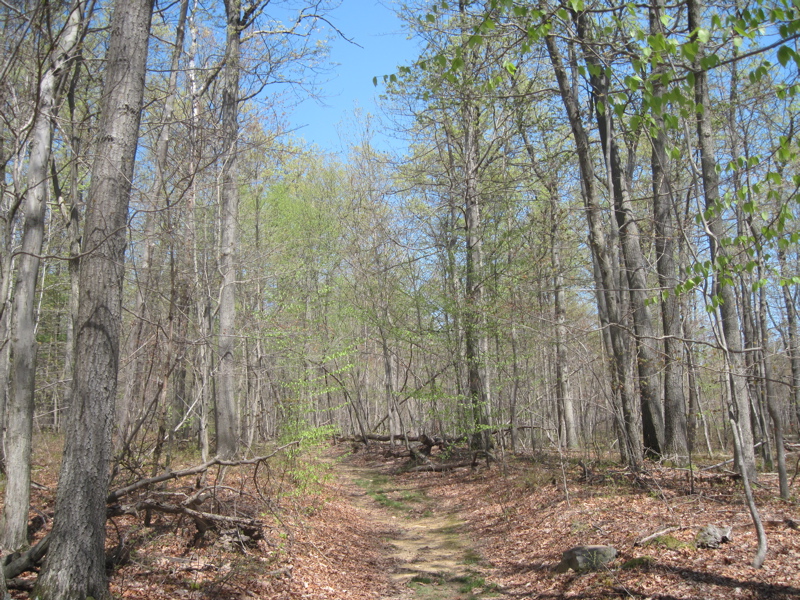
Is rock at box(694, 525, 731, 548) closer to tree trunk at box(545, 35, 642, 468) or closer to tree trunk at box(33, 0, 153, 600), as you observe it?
tree trunk at box(545, 35, 642, 468)

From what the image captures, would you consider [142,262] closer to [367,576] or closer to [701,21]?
[367,576]

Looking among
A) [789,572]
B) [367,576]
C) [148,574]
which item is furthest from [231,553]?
[789,572]

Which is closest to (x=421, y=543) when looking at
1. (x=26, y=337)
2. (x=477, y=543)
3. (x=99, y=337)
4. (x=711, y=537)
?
(x=477, y=543)

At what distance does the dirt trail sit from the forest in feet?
6.47

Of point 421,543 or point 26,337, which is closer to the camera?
point 26,337

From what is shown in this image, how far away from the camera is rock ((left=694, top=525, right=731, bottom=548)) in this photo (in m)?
5.23

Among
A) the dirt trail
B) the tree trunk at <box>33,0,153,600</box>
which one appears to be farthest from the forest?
the dirt trail

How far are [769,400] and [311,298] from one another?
17591 millimetres

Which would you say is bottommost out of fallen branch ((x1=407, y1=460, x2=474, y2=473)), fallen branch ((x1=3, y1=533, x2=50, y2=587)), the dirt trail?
the dirt trail

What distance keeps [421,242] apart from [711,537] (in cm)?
1068

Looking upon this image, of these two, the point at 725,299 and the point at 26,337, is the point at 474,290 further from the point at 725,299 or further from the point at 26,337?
the point at 26,337

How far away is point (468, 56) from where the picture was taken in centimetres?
1141

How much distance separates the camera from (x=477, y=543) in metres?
8.01

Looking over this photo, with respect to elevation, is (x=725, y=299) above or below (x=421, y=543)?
above
